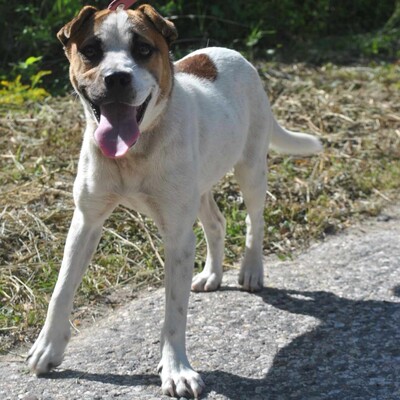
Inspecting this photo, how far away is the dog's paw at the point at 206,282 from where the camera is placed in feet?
19.1

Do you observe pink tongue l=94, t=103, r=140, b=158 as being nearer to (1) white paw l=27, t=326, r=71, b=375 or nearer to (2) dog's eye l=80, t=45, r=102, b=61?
(2) dog's eye l=80, t=45, r=102, b=61

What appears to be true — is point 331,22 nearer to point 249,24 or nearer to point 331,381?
point 249,24

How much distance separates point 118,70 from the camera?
4262 mm

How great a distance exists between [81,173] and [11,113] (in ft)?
11.8

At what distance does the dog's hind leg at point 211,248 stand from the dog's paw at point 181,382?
130 centimetres

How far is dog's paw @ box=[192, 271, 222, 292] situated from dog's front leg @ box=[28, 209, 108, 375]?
1.10 metres

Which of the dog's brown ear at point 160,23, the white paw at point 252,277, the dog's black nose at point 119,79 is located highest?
the dog's brown ear at point 160,23

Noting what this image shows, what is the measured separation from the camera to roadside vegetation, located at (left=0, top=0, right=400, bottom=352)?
602 centimetres

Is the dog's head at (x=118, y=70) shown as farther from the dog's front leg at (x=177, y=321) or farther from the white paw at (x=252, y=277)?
the white paw at (x=252, y=277)

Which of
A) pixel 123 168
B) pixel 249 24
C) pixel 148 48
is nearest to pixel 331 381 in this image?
pixel 123 168

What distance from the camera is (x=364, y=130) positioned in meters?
8.45

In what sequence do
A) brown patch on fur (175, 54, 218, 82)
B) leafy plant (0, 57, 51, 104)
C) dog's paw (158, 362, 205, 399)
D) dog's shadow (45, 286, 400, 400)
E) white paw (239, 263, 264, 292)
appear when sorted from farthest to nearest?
leafy plant (0, 57, 51, 104)
white paw (239, 263, 264, 292)
brown patch on fur (175, 54, 218, 82)
dog's shadow (45, 286, 400, 400)
dog's paw (158, 362, 205, 399)

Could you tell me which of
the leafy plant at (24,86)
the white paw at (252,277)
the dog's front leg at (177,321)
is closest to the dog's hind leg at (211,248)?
the white paw at (252,277)

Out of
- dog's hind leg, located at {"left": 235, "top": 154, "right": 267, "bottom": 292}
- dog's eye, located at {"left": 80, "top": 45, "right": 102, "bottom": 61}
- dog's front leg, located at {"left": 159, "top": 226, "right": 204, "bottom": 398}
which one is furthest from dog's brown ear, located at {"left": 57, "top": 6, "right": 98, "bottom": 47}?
dog's hind leg, located at {"left": 235, "top": 154, "right": 267, "bottom": 292}
